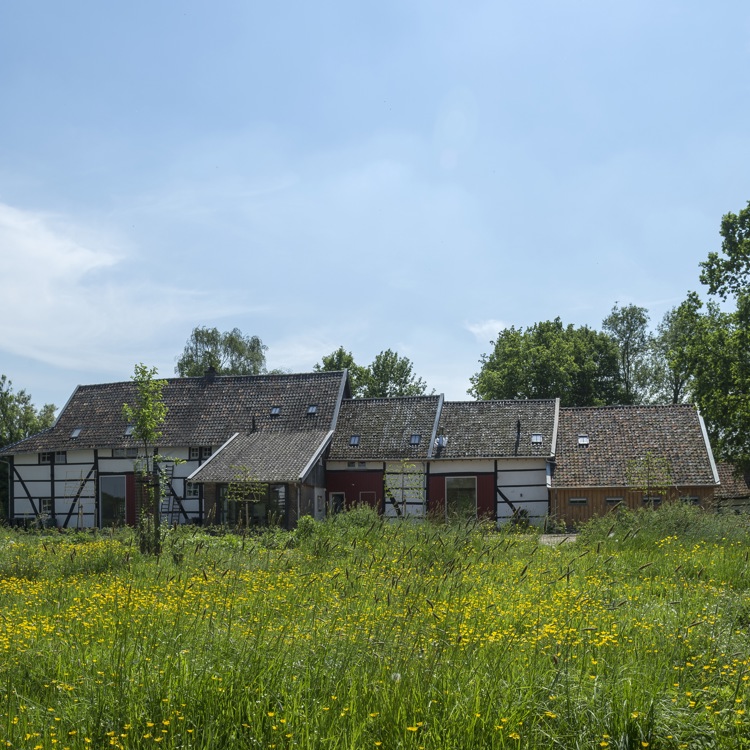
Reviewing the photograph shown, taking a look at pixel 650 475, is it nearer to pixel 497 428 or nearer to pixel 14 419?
pixel 497 428

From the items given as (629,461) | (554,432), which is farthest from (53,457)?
(629,461)

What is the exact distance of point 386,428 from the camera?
33875 mm

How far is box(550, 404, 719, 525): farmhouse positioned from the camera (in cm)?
2950

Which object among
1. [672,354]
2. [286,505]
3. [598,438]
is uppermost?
[672,354]

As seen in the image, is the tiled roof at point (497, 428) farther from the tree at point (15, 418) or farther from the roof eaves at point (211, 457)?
the tree at point (15, 418)

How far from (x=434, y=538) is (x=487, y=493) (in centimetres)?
1963

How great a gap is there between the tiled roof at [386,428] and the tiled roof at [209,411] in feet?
2.84

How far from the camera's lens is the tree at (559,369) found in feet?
153

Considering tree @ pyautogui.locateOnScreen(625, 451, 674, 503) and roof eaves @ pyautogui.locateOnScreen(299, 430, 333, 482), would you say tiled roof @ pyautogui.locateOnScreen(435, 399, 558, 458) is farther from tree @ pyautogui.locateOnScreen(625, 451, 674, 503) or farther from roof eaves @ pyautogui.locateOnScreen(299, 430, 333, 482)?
roof eaves @ pyautogui.locateOnScreen(299, 430, 333, 482)

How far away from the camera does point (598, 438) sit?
107ft

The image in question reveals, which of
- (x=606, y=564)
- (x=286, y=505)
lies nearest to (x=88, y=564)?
(x=606, y=564)

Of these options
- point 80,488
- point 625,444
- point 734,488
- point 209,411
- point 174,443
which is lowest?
point 734,488

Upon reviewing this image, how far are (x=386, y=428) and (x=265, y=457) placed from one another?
531 cm

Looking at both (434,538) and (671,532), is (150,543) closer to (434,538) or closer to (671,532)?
(434,538)
